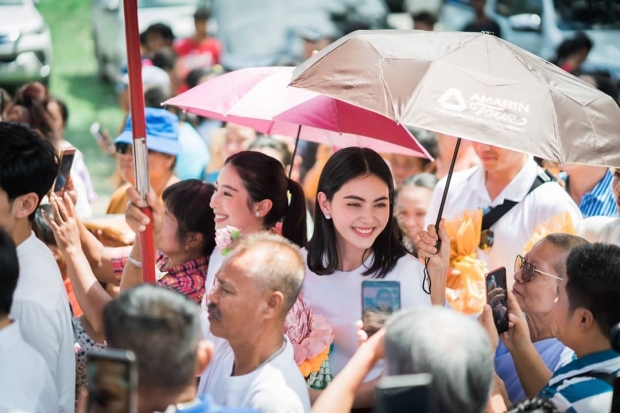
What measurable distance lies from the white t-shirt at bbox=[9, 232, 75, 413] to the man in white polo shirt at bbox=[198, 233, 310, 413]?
0.50 metres

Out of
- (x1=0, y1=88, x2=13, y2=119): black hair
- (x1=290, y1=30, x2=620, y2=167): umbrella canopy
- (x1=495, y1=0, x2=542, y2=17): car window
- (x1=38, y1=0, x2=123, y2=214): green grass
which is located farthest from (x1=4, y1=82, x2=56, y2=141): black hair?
(x1=495, y1=0, x2=542, y2=17): car window

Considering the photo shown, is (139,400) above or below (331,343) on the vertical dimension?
above

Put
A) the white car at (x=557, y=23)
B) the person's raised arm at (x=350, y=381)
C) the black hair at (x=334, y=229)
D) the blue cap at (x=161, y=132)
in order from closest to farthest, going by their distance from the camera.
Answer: the person's raised arm at (x=350, y=381)
the black hair at (x=334, y=229)
the blue cap at (x=161, y=132)
the white car at (x=557, y=23)

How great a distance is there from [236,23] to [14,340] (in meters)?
10.0

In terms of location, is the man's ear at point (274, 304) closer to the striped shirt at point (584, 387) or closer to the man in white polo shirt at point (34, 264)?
the man in white polo shirt at point (34, 264)

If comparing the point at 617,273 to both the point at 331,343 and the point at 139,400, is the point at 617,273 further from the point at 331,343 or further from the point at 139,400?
the point at 139,400

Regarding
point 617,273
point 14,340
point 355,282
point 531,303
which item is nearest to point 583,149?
point 617,273

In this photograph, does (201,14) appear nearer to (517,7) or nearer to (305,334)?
(517,7)

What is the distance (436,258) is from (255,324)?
42.3 inches

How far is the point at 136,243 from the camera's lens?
3746mm

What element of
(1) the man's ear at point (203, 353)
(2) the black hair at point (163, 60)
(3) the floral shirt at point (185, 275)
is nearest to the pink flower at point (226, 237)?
(3) the floral shirt at point (185, 275)

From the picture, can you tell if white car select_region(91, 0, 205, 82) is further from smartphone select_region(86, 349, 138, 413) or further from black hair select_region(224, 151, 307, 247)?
smartphone select_region(86, 349, 138, 413)

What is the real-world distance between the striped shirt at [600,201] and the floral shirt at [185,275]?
7.77ft

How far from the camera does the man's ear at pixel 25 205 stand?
3.52 m
